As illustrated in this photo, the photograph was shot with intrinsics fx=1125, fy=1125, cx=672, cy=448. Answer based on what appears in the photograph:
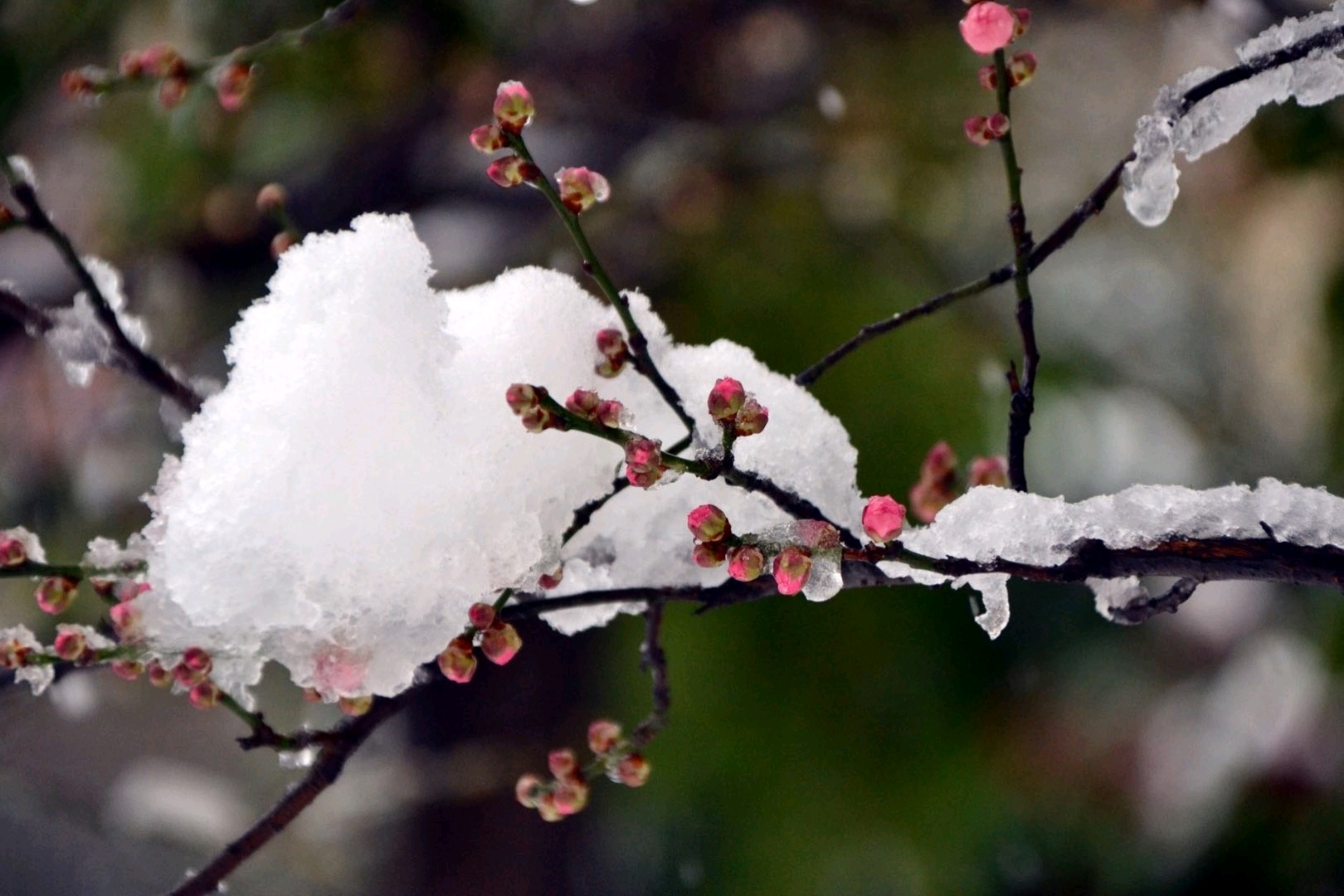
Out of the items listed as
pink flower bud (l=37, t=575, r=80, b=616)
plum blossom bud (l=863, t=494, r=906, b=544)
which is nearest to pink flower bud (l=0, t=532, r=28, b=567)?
pink flower bud (l=37, t=575, r=80, b=616)

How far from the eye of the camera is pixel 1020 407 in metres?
0.58

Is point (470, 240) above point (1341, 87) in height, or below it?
above

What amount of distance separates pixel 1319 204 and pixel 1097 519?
2181 mm

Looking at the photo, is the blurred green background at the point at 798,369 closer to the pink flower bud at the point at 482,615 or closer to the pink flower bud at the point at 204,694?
the pink flower bud at the point at 204,694

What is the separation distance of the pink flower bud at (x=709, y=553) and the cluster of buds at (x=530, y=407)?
9 centimetres

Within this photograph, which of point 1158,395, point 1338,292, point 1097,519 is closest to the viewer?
point 1097,519

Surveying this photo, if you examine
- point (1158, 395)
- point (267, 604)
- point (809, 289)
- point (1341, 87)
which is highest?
point (1158, 395)

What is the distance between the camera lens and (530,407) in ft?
1.57

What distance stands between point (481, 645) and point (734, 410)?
17cm

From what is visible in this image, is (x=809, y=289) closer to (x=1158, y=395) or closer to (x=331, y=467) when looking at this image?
(x=1158, y=395)

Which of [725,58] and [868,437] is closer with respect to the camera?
[868,437]

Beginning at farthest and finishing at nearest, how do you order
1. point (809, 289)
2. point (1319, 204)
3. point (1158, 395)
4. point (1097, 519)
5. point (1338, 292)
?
point (1319, 204) < point (1158, 395) < point (809, 289) < point (1338, 292) < point (1097, 519)

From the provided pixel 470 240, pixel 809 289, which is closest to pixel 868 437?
pixel 809 289

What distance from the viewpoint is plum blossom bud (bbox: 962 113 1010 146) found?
1.82 ft
